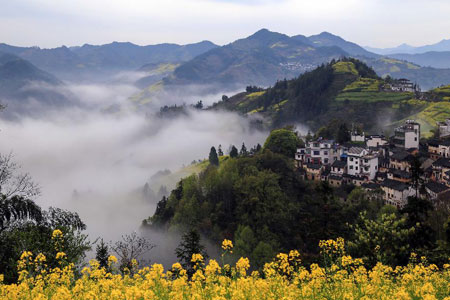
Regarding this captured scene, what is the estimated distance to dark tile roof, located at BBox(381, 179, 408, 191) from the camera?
60.2m

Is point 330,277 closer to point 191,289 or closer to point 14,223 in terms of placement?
point 191,289

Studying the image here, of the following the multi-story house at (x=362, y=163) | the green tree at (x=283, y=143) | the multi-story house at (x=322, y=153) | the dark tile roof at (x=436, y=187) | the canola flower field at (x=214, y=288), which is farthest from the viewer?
the green tree at (x=283, y=143)

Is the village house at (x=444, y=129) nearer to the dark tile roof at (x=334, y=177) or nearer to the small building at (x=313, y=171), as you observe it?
the dark tile roof at (x=334, y=177)

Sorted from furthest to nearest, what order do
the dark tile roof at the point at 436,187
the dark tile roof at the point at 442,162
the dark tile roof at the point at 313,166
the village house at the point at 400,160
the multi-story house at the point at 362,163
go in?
the dark tile roof at the point at 313,166 → the multi-story house at the point at 362,163 → the village house at the point at 400,160 → the dark tile roof at the point at 442,162 → the dark tile roof at the point at 436,187

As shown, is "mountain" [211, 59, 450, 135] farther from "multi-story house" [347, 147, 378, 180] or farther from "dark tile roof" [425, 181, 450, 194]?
"dark tile roof" [425, 181, 450, 194]

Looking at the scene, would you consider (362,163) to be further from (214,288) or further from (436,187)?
(214,288)

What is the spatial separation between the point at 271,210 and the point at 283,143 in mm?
28338

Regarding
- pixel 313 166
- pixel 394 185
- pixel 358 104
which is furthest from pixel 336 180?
pixel 358 104

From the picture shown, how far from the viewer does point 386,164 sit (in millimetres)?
73688

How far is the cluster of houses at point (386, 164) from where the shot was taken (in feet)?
199

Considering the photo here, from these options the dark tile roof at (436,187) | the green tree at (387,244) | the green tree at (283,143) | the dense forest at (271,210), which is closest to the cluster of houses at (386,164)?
the dark tile roof at (436,187)

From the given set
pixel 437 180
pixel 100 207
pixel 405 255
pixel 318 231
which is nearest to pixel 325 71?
pixel 100 207

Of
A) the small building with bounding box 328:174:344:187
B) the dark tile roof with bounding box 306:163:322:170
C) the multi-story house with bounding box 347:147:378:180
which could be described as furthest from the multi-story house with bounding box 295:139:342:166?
the small building with bounding box 328:174:344:187

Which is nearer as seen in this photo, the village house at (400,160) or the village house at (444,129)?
the village house at (400,160)
